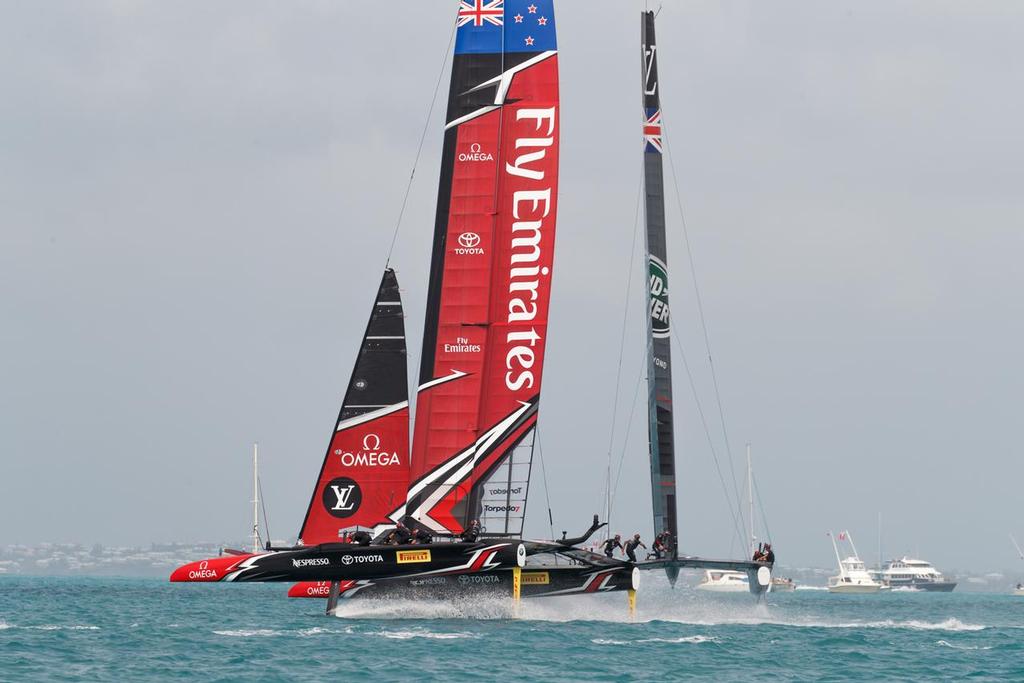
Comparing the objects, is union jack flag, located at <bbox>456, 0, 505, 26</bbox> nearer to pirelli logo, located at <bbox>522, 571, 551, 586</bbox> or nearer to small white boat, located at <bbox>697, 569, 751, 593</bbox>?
pirelli logo, located at <bbox>522, 571, 551, 586</bbox>

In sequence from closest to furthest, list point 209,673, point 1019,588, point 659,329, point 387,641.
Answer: point 209,673, point 387,641, point 659,329, point 1019,588

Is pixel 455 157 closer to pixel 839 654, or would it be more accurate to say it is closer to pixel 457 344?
pixel 457 344

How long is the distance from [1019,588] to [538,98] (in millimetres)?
109147

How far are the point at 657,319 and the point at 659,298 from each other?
0.54 metres

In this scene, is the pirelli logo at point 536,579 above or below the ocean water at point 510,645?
above

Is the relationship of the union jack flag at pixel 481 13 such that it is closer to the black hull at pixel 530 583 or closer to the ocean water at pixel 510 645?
the black hull at pixel 530 583

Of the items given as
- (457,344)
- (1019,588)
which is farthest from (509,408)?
(1019,588)

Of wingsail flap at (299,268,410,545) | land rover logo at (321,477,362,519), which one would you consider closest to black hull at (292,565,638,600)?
wingsail flap at (299,268,410,545)

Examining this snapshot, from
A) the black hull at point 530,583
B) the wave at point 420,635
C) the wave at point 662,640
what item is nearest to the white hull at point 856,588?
the wave at point 662,640

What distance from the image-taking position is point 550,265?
33.3 metres

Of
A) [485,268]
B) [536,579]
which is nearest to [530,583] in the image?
[536,579]

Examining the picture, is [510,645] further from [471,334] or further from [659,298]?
[659,298]

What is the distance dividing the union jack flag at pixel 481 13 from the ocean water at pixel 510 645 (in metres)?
12.6

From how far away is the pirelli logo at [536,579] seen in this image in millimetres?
30578
